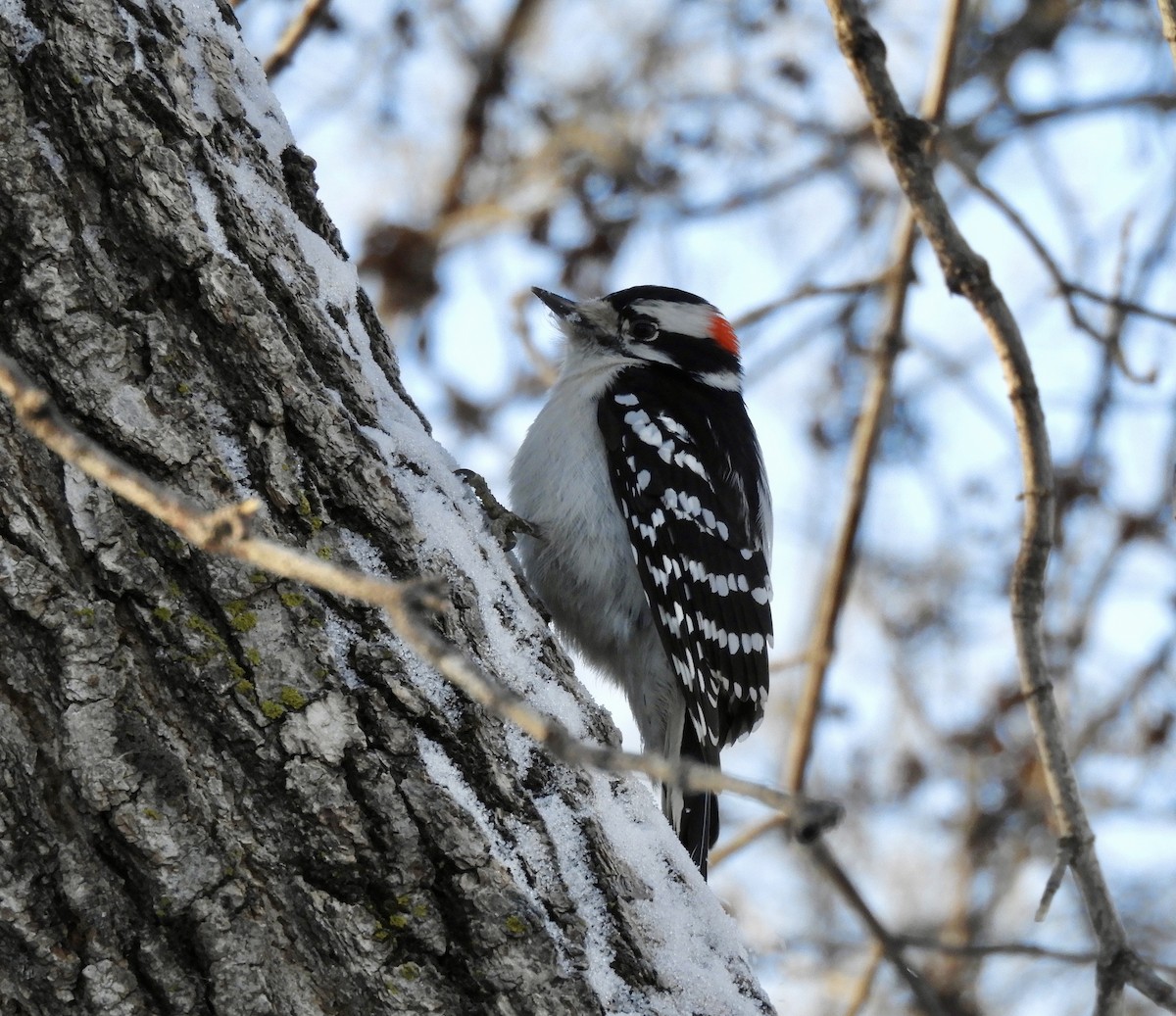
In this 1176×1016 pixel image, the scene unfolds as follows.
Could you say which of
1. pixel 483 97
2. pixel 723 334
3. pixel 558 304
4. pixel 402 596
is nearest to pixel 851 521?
pixel 723 334

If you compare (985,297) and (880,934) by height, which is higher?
(985,297)

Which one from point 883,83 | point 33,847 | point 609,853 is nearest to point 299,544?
point 33,847

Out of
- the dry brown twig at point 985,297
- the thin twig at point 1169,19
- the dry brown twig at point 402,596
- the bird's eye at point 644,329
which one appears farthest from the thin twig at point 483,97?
the dry brown twig at point 402,596

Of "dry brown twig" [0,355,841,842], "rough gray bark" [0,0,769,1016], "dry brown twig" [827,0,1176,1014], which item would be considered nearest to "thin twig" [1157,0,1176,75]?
"dry brown twig" [827,0,1176,1014]

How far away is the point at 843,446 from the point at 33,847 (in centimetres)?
563

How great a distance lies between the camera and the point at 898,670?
29.3 feet

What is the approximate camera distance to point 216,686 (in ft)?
6.17

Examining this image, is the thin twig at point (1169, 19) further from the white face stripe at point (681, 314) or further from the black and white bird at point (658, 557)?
the white face stripe at point (681, 314)

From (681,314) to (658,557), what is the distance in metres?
1.20

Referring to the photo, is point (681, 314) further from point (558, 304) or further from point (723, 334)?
point (558, 304)

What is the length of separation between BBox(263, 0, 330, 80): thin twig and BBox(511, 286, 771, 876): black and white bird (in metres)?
1.36

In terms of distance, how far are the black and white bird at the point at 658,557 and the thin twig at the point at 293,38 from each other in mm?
1360

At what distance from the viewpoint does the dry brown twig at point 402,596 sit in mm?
1056

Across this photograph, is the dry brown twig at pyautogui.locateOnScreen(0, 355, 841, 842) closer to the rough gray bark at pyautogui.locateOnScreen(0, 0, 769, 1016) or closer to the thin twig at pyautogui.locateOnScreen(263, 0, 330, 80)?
the rough gray bark at pyautogui.locateOnScreen(0, 0, 769, 1016)
